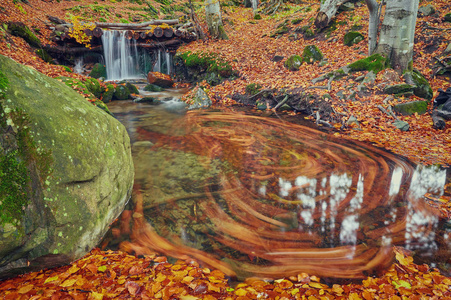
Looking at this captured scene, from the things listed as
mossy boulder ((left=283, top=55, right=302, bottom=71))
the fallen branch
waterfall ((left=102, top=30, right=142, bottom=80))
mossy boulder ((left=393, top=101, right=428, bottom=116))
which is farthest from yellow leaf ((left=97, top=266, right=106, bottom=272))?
waterfall ((left=102, top=30, right=142, bottom=80))

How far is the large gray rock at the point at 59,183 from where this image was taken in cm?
204

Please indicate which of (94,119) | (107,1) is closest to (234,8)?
(107,1)

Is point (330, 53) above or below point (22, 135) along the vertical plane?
above

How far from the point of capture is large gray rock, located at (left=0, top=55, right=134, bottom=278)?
80.3 inches

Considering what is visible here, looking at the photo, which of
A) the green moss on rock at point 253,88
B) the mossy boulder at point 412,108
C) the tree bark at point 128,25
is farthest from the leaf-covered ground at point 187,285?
the tree bark at point 128,25

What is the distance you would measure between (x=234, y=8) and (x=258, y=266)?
26241 mm

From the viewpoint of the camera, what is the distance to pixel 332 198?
3.40 m

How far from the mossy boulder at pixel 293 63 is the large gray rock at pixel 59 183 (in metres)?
9.00

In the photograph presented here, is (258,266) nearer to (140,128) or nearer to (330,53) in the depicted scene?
(140,128)

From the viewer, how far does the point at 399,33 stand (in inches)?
282

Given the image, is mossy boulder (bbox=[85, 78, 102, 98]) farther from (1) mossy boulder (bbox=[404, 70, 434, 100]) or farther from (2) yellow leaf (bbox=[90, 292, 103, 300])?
(1) mossy boulder (bbox=[404, 70, 434, 100])

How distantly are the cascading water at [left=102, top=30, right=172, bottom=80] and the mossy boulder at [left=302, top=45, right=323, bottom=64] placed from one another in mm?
9193

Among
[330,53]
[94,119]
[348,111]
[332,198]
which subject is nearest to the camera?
[94,119]

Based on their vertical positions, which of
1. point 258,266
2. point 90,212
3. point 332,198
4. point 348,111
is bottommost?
point 258,266
